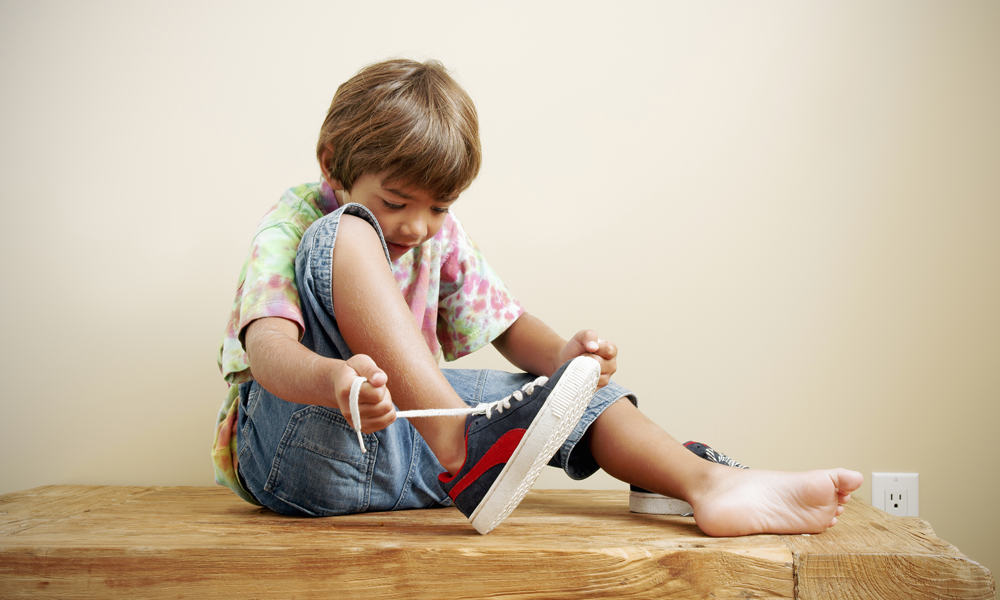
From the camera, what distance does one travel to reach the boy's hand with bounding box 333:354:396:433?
0.46 meters

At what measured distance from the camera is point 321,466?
0.66 metres

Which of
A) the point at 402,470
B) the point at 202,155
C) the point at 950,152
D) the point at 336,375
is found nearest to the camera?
the point at 336,375

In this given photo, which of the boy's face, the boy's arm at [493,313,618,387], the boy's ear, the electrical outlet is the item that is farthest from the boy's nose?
the electrical outlet

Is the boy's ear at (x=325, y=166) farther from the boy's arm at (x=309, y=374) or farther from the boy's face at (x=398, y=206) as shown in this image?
the boy's arm at (x=309, y=374)

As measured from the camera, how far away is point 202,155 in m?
1.13

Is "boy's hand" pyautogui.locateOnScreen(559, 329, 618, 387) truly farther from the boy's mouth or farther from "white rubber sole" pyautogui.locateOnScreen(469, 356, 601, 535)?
the boy's mouth

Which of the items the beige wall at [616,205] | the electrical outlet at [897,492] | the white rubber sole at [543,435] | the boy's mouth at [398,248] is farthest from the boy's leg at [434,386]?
the electrical outlet at [897,492]

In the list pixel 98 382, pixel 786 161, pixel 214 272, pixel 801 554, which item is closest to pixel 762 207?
pixel 786 161

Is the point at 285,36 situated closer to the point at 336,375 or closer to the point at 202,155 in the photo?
→ the point at 202,155

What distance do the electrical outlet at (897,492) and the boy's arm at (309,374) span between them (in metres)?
0.90

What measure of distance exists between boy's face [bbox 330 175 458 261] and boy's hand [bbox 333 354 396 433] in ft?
0.88

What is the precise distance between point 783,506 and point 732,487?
0.05 metres

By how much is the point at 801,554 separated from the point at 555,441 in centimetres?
22

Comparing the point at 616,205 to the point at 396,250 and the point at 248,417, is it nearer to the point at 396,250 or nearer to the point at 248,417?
the point at 396,250
